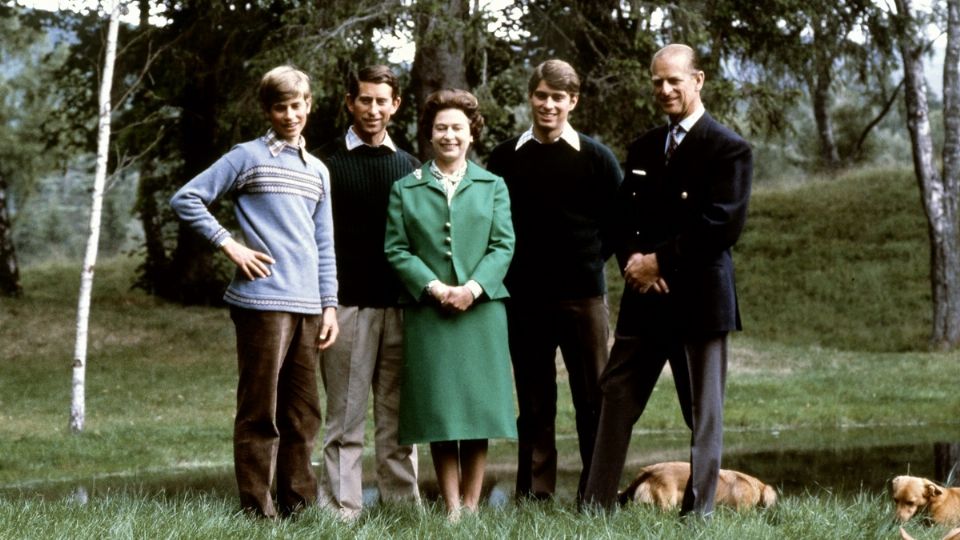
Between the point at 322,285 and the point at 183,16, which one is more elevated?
the point at 183,16

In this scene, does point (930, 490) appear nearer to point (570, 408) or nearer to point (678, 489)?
point (678, 489)

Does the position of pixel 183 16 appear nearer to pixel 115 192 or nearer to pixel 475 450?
pixel 475 450

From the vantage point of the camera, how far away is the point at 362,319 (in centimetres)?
600

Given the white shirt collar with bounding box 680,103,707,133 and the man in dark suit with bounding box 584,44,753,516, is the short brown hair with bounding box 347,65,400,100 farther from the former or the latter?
the white shirt collar with bounding box 680,103,707,133

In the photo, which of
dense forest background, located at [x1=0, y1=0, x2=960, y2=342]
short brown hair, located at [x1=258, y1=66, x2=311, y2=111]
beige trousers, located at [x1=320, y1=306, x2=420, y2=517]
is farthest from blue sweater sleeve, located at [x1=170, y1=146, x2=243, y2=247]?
dense forest background, located at [x1=0, y1=0, x2=960, y2=342]

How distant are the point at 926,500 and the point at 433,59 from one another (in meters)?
11.8

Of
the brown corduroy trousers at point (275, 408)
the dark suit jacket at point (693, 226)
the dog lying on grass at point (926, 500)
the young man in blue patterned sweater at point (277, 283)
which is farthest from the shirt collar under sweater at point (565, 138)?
the dog lying on grass at point (926, 500)

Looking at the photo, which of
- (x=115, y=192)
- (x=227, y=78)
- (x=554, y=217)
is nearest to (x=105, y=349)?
(x=227, y=78)

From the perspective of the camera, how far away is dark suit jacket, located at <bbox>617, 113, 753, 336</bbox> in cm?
517

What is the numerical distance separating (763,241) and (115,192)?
31.2 m

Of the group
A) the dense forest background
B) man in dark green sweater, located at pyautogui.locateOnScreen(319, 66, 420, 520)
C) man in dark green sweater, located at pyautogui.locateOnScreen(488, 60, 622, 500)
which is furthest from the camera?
the dense forest background

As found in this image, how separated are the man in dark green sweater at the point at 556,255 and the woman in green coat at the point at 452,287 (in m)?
0.39

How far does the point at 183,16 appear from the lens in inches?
833

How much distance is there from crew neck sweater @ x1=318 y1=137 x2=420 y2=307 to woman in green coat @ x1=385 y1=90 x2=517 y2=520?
0.64 ft
